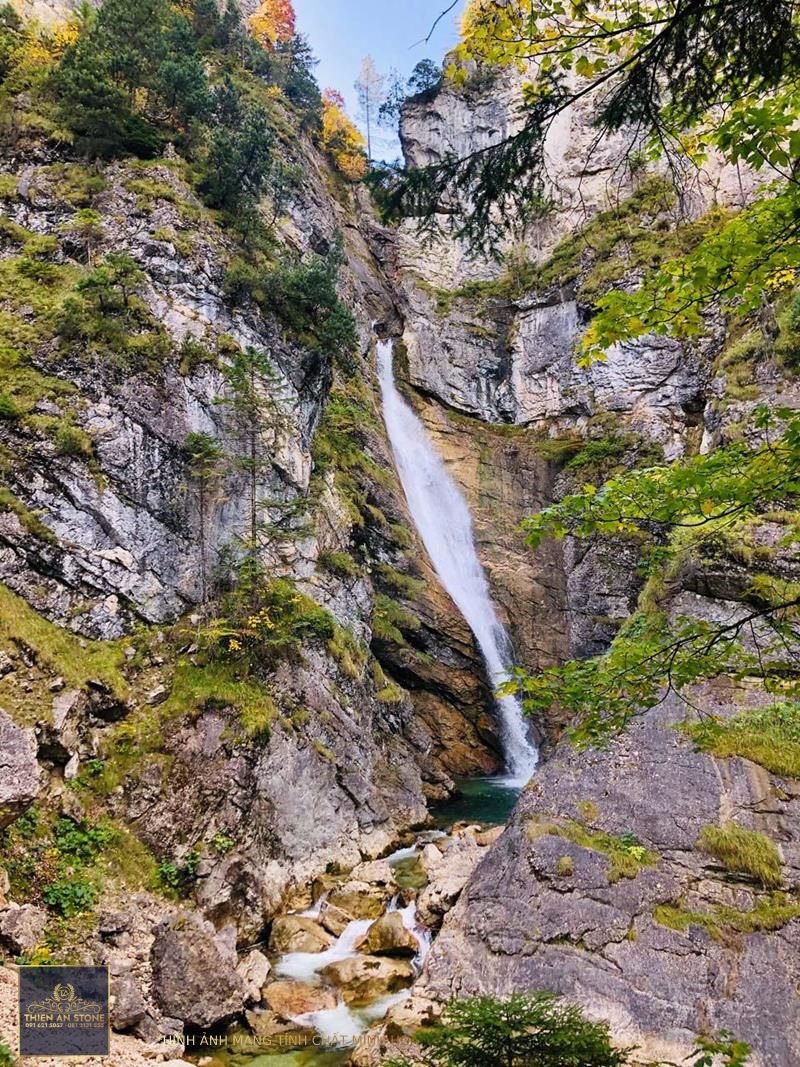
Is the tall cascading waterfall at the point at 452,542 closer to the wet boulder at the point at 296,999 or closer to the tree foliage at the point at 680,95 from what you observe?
the wet boulder at the point at 296,999

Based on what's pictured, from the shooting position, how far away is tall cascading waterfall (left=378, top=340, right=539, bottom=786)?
20016 millimetres

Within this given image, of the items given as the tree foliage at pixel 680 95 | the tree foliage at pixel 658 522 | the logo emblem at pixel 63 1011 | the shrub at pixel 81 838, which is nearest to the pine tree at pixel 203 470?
the shrub at pixel 81 838

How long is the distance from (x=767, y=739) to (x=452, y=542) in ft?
51.4

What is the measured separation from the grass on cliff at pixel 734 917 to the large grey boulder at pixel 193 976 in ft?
16.2

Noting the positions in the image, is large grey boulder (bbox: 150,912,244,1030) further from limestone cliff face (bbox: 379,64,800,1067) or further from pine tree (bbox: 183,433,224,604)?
pine tree (bbox: 183,433,224,604)

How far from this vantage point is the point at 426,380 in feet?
90.1

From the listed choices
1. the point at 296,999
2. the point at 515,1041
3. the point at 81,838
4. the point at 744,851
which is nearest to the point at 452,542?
the point at 744,851

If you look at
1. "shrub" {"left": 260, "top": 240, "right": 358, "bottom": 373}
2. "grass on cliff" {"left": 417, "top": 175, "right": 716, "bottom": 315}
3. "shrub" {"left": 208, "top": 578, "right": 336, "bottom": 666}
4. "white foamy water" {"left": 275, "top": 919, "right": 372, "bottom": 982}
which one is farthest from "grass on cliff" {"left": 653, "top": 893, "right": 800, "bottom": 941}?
"grass on cliff" {"left": 417, "top": 175, "right": 716, "bottom": 315}

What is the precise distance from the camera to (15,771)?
7102 millimetres

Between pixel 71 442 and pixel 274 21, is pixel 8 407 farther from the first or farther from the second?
pixel 274 21

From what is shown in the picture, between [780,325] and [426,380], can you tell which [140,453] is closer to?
[780,325]

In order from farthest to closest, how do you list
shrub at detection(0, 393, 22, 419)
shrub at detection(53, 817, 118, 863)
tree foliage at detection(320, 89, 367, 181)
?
tree foliage at detection(320, 89, 367, 181), shrub at detection(0, 393, 22, 419), shrub at detection(53, 817, 118, 863)

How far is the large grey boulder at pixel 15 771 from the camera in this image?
6.87 meters

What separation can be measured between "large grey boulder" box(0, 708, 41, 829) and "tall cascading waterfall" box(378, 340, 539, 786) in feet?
46.6
